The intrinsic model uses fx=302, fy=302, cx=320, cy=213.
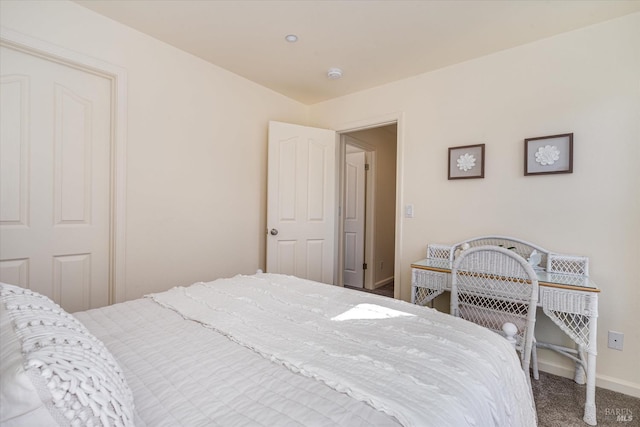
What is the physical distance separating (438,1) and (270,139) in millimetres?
→ 1833

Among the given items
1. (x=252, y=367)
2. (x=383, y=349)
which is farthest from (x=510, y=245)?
(x=252, y=367)

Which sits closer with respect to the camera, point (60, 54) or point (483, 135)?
point (60, 54)

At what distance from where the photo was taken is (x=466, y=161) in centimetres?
256

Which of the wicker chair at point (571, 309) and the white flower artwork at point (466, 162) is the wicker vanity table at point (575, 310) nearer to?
the wicker chair at point (571, 309)

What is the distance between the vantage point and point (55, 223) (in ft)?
6.32

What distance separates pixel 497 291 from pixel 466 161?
47.3 inches

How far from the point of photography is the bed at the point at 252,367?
1.73 feet

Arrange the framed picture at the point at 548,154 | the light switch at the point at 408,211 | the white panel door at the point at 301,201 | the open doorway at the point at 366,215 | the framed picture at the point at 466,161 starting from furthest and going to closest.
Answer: the open doorway at the point at 366,215 < the white panel door at the point at 301,201 < the light switch at the point at 408,211 < the framed picture at the point at 466,161 < the framed picture at the point at 548,154

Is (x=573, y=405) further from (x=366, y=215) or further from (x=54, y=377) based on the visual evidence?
(x=366, y=215)

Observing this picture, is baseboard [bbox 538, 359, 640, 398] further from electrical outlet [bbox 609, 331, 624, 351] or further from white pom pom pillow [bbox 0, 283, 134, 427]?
white pom pom pillow [bbox 0, 283, 134, 427]

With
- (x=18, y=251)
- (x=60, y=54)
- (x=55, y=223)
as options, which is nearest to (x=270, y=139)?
(x=60, y=54)

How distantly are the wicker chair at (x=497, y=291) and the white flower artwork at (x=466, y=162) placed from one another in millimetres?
947

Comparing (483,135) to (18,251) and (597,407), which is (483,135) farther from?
(18,251)

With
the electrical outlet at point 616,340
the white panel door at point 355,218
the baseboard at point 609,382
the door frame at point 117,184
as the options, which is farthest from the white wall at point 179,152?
the electrical outlet at point 616,340
